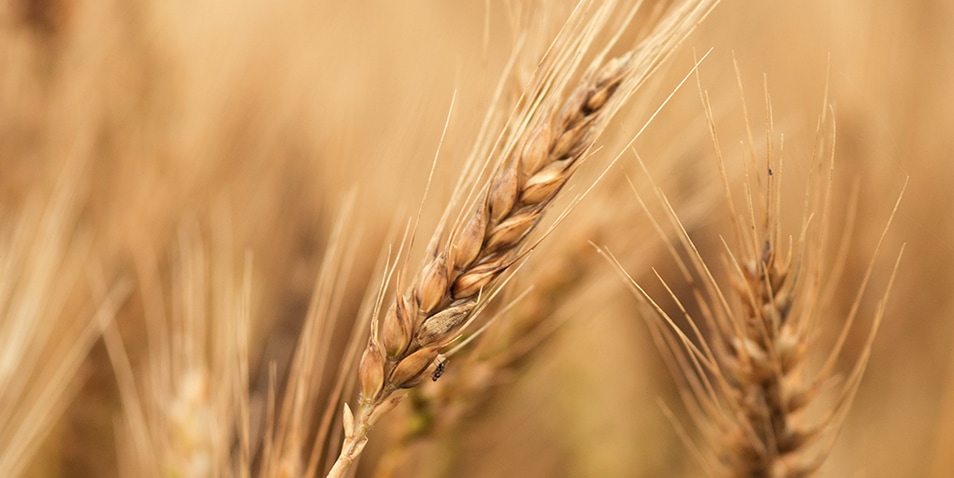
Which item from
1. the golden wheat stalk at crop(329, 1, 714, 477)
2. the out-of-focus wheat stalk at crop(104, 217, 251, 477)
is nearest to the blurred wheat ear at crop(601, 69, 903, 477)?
the golden wheat stalk at crop(329, 1, 714, 477)

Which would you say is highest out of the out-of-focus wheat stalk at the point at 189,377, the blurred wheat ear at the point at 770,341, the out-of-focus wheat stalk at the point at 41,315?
the out-of-focus wheat stalk at the point at 41,315

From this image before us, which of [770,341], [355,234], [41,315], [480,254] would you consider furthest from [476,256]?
[41,315]

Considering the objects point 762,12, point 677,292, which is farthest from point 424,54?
point 762,12

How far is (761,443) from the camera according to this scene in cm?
51

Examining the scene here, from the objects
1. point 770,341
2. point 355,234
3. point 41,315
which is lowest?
point 770,341

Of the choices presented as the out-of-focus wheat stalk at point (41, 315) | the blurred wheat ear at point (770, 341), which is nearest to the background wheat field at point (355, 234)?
the out-of-focus wheat stalk at point (41, 315)

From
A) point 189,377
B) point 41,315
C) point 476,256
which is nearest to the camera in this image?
point 476,256

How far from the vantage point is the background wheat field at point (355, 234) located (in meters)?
0.71

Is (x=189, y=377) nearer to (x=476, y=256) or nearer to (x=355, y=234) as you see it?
(x=355, y=234)

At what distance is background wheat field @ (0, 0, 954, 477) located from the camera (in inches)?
28.1

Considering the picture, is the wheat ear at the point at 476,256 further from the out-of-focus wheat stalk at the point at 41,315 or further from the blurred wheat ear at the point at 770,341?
the out-of-focus wheat stalk at the point at 41,315

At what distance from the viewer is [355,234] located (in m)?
0.72

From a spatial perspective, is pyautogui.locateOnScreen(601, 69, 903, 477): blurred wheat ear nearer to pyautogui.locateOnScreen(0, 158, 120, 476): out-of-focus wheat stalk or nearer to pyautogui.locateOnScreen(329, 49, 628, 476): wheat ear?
pyautogui.locateOnScreen(329, 49, 628, 476): wheat ear

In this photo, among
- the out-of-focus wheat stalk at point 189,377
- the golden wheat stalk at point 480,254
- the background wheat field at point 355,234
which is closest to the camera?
the golden wheat stalk at point 480,254
